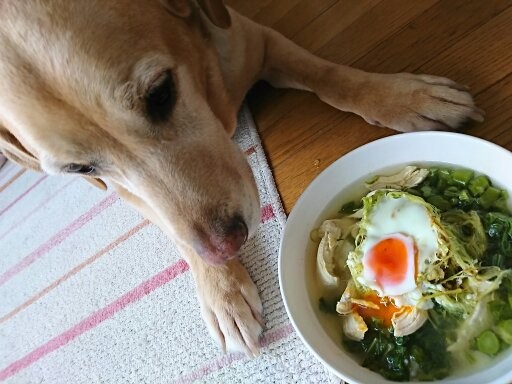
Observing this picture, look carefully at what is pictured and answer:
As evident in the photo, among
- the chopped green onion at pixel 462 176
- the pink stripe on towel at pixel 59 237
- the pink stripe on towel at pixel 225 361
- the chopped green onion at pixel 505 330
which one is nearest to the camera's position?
the chopped green onion at pixel 505 330

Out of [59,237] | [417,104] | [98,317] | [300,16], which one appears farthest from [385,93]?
[59,237]

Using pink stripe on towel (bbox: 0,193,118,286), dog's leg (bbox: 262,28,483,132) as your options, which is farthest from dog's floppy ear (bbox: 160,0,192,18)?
pink stripe on towel (bbox: 0,193,118,286)

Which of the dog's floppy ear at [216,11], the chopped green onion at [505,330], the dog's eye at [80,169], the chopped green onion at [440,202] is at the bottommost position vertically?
the chopped green onion at [505,330]

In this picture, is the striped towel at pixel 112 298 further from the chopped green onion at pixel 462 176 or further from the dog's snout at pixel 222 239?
the chopped green onion at pixel 462 176

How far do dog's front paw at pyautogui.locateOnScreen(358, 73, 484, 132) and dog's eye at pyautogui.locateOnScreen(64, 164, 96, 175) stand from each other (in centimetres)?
52

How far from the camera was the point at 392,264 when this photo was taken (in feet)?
2.91

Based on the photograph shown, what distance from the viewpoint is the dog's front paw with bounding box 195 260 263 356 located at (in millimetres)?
1151

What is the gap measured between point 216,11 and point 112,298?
72cm

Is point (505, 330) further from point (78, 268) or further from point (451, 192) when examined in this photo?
point (78, 268)

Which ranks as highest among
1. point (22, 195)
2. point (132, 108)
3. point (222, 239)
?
point (132, 108)

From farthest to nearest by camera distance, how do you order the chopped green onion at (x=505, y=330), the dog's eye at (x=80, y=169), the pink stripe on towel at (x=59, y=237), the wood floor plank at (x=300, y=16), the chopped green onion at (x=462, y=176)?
the pink stripe on towel at (x=59, y=237) < the wood floor plank at (x=300, y=16) < the dog's eye at (x=80, y=169) < the chopped green onion at (x=462, y=176) < the chopped green onion at (x=505, y=330)

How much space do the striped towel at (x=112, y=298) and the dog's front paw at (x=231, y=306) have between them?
0.03m

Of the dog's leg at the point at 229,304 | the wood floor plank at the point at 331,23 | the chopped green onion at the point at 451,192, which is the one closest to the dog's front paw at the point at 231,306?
the dog's leg at the point at 229,304

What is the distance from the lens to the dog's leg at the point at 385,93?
43.5 inches
